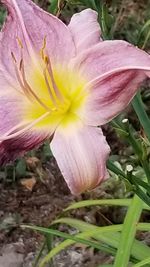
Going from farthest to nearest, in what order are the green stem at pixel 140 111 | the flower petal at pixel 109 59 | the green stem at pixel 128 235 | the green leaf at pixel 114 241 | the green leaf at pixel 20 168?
the green leaf at pixel 20 168
the green leaf at pixel 114 241
the green stem at pixel 128 235
the green stem at pixel 140 111
the flower petal at pixel 109 59

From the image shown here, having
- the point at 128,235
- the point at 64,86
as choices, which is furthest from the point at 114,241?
the point at 64,86

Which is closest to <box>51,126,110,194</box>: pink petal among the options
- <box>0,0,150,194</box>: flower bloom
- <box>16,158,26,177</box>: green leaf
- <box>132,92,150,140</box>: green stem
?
<box>0,0,150,194</box>: flower bloom

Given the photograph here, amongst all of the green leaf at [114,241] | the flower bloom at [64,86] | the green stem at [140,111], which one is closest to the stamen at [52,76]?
the flower bloom at [64,86]

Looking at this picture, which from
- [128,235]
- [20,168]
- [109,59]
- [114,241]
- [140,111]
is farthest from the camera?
[20,168]

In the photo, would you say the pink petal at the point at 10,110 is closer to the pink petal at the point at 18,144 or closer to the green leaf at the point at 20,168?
the pink petal at the point at 18,144

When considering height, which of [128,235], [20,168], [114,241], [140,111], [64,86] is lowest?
[20,168]

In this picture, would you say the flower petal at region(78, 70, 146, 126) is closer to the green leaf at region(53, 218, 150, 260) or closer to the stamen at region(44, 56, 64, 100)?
the stamen at region(44, 56, 64, 100)

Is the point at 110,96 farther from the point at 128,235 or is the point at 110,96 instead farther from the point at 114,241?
the point at 114,241

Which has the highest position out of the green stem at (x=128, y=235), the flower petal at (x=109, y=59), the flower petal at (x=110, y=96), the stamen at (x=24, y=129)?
the flower petal at (x=109, y=59)

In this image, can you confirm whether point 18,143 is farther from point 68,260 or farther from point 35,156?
point 35,156
